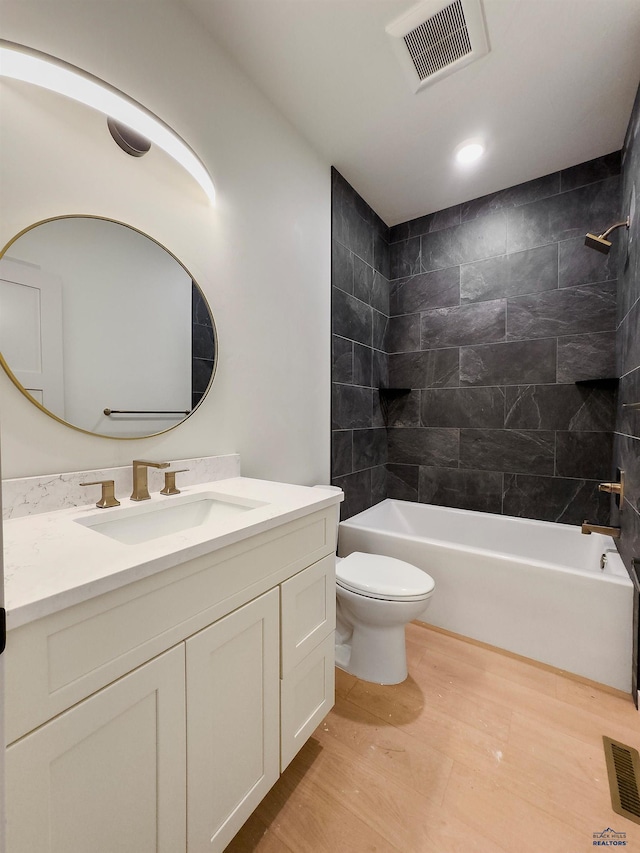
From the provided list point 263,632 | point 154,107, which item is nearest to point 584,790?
point 263,632

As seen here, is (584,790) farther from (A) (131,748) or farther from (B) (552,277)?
(B) (552,277)

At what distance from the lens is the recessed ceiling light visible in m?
2.01

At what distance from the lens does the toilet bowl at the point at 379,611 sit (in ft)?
4.90

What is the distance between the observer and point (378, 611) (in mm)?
1509

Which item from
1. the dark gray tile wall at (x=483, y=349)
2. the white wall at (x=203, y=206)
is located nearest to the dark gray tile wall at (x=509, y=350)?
the dark gray tile wall at (x=483, y=349)

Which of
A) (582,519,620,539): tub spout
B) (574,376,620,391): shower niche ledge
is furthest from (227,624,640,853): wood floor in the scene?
(574,376,620,391): shower niche ledge

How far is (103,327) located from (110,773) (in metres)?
1.12

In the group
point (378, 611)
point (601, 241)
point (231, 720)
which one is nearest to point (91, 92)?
point (231, 720)

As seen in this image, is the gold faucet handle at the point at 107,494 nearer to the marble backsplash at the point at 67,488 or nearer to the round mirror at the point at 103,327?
the marble backsplash at the point at 67,488

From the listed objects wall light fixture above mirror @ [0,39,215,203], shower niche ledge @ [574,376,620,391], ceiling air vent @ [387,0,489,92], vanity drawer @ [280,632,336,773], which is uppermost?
ceiling air vent @ [387,0,489,92]

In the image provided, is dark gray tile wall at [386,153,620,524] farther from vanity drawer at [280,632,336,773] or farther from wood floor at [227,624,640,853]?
vanity drawer at [280,632,336,773]

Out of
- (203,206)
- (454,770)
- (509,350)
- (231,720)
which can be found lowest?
(454,770)

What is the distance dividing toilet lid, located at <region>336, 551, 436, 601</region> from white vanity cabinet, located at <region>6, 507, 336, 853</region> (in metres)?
0.48

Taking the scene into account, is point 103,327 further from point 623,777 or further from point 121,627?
point 623,777
